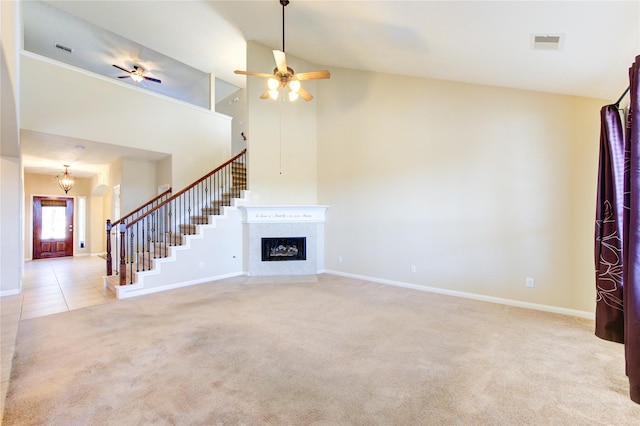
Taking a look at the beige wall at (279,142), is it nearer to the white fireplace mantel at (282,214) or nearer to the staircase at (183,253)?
the white fireplace mantel at (282,214)

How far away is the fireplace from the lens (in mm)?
6125

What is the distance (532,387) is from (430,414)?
970mm

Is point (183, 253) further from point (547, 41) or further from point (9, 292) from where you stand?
point (547, 41)

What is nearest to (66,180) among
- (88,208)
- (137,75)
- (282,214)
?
(88,208)

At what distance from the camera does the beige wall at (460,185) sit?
3.71 metres

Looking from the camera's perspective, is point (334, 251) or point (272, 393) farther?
point (334, 251)

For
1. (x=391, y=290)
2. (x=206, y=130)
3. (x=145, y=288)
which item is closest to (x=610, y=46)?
(x=391, y=290)

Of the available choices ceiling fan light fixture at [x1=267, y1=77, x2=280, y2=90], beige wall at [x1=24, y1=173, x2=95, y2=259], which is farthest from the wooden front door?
ceiling fan light fixture at [x1=267, y1=77, x2=280, y2=90]

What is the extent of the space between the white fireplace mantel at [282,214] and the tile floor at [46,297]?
107 inches

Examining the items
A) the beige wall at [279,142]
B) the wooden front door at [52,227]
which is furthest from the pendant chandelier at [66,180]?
the beige wall at [279,142]

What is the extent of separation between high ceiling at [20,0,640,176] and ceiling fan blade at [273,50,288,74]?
95 centimetres

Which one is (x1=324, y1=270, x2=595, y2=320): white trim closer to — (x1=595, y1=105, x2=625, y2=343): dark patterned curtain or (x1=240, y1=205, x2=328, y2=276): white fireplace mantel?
(x1=595, y1=105, x2=625, y2=343): dark patterned curtain

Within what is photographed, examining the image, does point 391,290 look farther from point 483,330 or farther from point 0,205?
point 0,205

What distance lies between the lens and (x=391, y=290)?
16.1 ft
